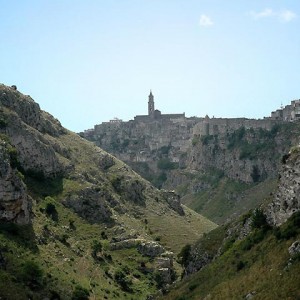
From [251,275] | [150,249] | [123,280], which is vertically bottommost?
[123,280]

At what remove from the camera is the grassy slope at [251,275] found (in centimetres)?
3722

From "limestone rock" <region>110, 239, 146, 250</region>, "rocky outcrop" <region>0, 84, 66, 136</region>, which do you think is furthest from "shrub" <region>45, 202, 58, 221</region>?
"rocky outcrop" <region>0, 84, 66, 136</region>

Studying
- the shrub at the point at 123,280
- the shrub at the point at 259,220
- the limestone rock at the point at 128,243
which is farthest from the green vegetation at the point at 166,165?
the shrub at the point at 259,220

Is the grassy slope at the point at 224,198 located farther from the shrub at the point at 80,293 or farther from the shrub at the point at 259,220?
the shrub at the point at 259,220

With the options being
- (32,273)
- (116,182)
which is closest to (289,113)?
(116,182)

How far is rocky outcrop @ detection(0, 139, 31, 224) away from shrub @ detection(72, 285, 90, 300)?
1289 centimetres

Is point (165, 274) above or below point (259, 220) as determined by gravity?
below

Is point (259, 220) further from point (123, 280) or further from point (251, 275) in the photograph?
point (123, 280)

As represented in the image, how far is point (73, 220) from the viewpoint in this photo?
8106 cm

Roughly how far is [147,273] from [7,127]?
3208 centimetres

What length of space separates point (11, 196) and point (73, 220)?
15.4m

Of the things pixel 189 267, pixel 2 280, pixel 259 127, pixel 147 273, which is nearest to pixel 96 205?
pixel 147 273

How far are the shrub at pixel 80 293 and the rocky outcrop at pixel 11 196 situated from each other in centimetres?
1289

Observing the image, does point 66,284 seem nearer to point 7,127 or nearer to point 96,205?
point 96,205
